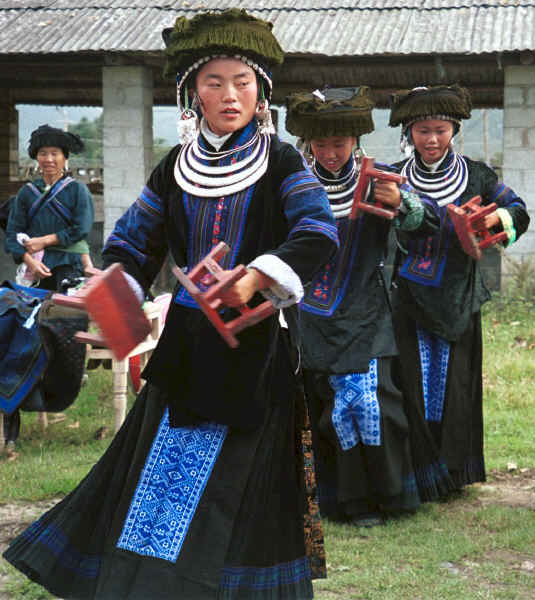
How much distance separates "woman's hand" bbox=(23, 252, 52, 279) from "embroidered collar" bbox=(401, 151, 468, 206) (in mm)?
2826

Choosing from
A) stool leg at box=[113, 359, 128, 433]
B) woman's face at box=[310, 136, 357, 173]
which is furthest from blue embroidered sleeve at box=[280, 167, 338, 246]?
stool leg at box=[113, 359, 128, 433]

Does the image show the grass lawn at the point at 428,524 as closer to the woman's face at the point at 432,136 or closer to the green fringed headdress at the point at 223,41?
the woman's face at the point at 432,136

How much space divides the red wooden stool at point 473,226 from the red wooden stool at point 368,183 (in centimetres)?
36

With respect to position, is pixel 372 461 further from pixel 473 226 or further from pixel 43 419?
pixel 43 419

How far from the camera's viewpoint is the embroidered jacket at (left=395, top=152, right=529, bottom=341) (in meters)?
4.68

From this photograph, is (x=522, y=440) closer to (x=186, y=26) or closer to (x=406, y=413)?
(x=406, y=413)

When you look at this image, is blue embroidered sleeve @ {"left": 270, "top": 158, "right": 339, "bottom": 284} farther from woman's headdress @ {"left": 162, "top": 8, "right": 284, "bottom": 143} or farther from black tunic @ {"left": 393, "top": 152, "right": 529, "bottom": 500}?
black tunic @ {"left": 393, "top": 152, "right": 529, "bottom": 500}

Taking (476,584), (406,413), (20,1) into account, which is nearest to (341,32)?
(20,1)

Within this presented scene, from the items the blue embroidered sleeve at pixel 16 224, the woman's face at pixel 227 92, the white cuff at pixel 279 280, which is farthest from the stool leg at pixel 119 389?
the white cuff at pixel 279 280

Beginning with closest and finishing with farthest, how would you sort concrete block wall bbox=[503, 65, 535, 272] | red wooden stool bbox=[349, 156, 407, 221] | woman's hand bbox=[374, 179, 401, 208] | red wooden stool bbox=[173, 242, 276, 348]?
red wooden stool bbox=[173, 242, 276, 348] < red wooden stool bbox=[349, 156, 407, 221] < woman's hand bbox=[374, 179, 401, 208] < concrete block wall bbox=[503, 65, 535, 272]

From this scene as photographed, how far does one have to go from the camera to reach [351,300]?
423 cm

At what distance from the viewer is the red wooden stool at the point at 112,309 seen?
2393mm

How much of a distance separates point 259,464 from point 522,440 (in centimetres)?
359

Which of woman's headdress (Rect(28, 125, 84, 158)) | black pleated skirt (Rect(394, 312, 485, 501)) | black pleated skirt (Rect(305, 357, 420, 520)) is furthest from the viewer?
woman's headdress (Rect(28, 125, 84, 158))
